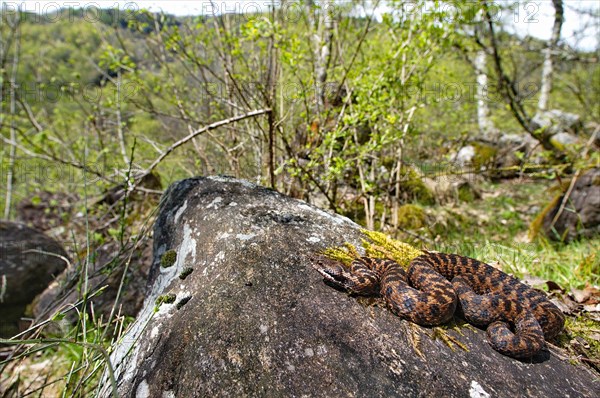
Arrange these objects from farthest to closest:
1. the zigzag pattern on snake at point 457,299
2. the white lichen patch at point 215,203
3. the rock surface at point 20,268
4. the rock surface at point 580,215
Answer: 1. the rock surface at point 580,215
2. the rock surface at point 20,268
3. the white lichen patch at point 215,203
4. the zigzag pattern on snake at point 457,299

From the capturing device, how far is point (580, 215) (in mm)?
7562

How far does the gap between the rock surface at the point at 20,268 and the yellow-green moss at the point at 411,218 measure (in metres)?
8.20

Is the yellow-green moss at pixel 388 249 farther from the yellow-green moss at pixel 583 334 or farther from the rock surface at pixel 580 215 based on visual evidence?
the rock surface at pixel 580 215

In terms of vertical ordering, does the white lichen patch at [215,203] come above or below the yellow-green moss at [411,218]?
above

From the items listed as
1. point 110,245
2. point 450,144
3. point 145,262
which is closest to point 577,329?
point 145,262

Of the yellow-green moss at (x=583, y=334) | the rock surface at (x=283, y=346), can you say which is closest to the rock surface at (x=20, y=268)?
the rock surface at (x=283, y=346)

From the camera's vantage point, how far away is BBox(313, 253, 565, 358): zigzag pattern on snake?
90.9 inches

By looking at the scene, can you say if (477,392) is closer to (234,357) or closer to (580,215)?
(234,357)

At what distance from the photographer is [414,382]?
195 centimetres

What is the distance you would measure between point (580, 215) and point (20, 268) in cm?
1253

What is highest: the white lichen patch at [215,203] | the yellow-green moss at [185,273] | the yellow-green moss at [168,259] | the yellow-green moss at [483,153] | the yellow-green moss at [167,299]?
the white lichen patch at [215,203]

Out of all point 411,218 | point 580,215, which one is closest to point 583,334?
point 411,218

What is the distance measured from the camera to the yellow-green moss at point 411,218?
847 centimetres

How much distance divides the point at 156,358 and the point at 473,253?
17.5ft
